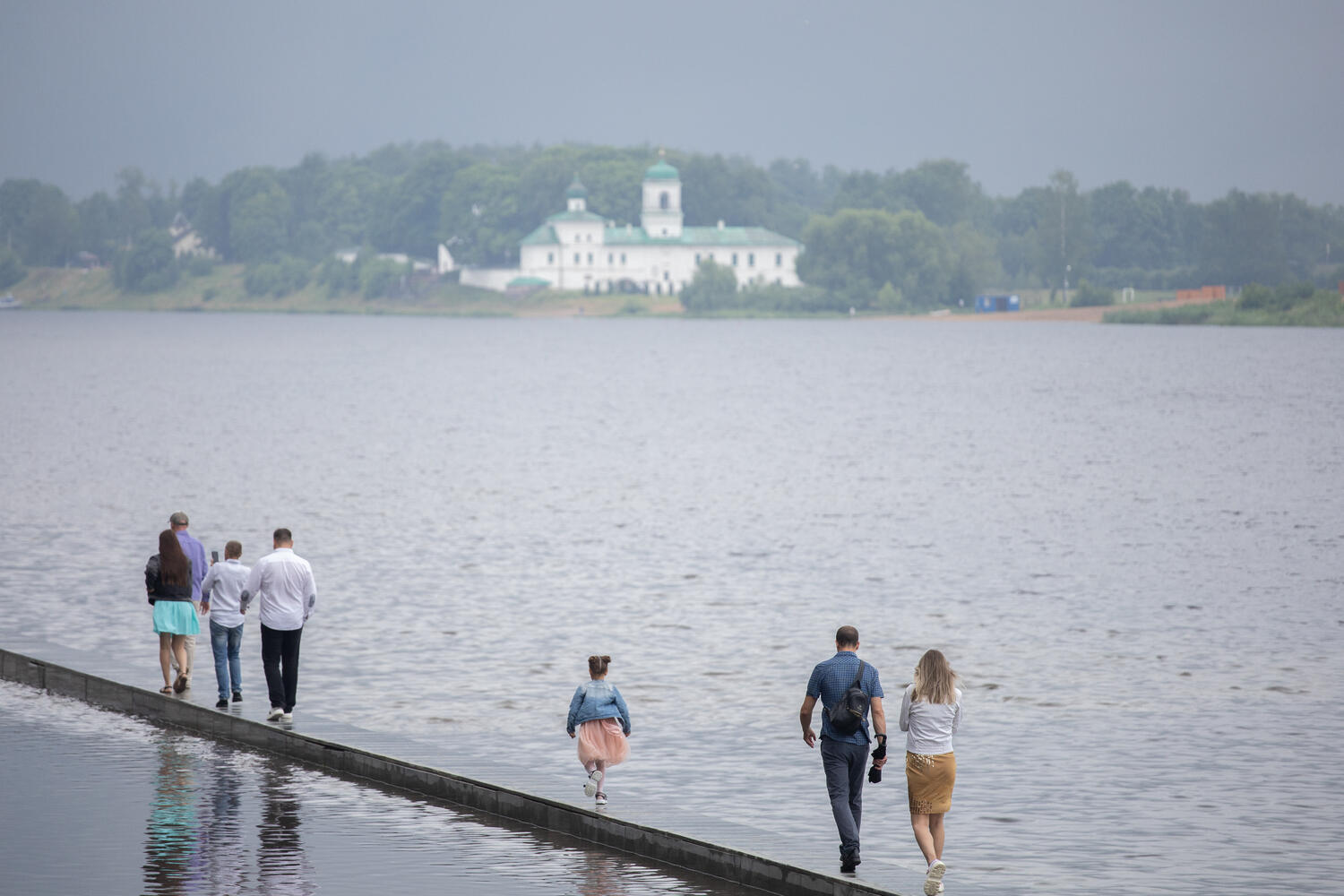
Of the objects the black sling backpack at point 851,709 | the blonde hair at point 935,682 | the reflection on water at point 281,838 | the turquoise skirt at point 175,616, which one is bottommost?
the reflection on water at point 281,838

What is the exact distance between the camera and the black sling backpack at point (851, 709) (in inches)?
534

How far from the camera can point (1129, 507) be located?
52.5 meters

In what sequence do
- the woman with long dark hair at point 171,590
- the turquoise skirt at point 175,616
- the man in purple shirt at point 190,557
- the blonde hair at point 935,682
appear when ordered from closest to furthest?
the blonde hair at point 935,682 < the man in purple shirt at point 190,557 < the woman with long dark hair at point 171,590 < the turquoise skirt at point 175,616

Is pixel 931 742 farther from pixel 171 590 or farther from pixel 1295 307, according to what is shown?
pixel 1295 307

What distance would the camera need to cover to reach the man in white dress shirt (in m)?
18.4

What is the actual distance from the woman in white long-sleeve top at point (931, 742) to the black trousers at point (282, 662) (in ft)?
24.3

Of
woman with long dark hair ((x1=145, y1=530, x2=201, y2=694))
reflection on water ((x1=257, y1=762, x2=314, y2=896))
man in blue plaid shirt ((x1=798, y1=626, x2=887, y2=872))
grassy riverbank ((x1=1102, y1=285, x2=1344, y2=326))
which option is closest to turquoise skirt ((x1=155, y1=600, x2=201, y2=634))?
woman with long dark hair ((x1=145, y1=530, x2=201, y2=694))

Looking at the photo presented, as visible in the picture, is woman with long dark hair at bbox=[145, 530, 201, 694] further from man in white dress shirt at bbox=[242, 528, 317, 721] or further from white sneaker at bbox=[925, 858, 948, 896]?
white sneaker at bbox=[925, 858, 948, 896]

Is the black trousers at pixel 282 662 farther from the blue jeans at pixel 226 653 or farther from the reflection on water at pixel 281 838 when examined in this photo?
the reflection on water at pixel 281 838

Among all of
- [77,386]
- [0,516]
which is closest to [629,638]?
[0,516]

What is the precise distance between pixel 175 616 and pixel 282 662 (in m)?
1.65

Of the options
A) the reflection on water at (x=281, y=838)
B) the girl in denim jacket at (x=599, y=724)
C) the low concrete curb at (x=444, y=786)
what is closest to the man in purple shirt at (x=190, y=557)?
the low concrete curb at (x=444, y=786)

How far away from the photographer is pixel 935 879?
45.3 feet

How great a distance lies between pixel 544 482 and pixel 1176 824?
41500 mm
